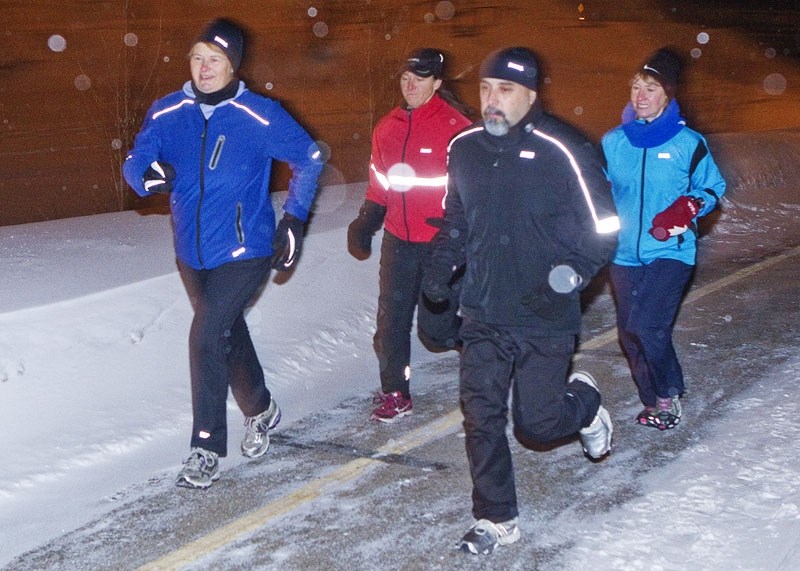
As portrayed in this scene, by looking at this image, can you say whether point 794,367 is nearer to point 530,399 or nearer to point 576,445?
point 576,445

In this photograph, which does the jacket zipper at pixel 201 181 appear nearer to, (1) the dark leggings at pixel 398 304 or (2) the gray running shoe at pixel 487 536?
(1) the dark leggings at pixel 398 304

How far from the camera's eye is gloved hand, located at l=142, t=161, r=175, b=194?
5.18 meters

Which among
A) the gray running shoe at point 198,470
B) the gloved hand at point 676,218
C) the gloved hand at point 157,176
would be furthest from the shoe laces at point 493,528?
the gloved hand at point 157,176

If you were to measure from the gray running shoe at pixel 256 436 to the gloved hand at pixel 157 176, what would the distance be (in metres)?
1.36

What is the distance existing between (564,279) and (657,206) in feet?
5.34

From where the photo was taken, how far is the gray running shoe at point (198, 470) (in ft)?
17.5

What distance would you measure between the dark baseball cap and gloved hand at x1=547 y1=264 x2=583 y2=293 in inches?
72.6

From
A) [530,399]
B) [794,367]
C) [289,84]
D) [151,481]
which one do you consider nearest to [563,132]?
[530,399]

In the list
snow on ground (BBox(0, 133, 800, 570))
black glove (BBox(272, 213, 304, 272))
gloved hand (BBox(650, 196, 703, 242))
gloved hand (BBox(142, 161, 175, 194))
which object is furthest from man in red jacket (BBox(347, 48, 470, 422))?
gloved hand (BBox(142, 161, 175, 194))

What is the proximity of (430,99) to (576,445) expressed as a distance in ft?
6.46

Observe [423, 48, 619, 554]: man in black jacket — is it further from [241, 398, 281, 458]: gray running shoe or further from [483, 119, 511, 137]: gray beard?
[241, 398, 281, 458]: gray running shoe

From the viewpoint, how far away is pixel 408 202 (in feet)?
19.8

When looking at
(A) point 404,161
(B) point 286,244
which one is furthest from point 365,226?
(B) point 286,244

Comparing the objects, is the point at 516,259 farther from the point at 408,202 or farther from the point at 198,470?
the point at 198,470
